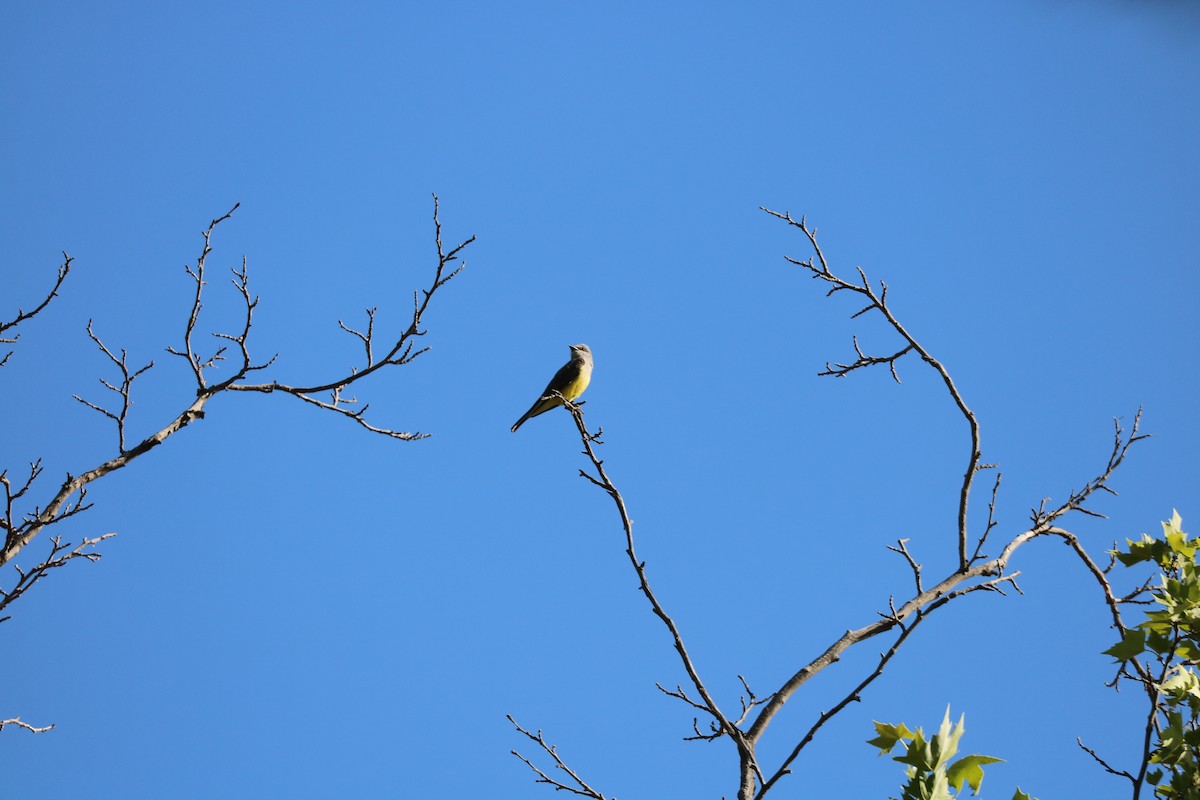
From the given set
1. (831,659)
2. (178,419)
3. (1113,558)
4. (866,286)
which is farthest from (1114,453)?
(178,419)

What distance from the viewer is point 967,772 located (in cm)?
281

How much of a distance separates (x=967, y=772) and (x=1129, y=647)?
0.91 meters

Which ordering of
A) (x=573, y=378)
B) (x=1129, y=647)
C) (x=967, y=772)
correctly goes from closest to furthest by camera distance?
(x=967, y=772) → (x=1129, y=647) → (x=573, y=378)

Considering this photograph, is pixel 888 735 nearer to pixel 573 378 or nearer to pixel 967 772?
pixel 967 772

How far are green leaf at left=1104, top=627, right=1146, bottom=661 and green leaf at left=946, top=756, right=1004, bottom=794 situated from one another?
82 cm

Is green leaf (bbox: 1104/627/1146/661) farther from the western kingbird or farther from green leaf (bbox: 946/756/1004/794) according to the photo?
the western kingbird

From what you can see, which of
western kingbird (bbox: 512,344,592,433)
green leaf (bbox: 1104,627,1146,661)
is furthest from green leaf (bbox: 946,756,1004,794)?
western kingbird (bbox: 512,344,592,433)

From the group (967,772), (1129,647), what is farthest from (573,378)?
(967,772)

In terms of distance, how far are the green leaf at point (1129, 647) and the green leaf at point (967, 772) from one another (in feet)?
2.70

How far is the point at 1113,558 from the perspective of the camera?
13.1ft

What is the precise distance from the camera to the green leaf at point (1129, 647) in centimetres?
332

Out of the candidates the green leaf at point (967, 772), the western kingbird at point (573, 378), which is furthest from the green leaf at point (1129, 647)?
the western kingbird at point (573, 378)

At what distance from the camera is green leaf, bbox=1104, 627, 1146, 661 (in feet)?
10.9

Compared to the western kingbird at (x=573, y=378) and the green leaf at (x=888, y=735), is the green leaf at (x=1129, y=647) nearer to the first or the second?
the green leaf at (x=888, y=735)
